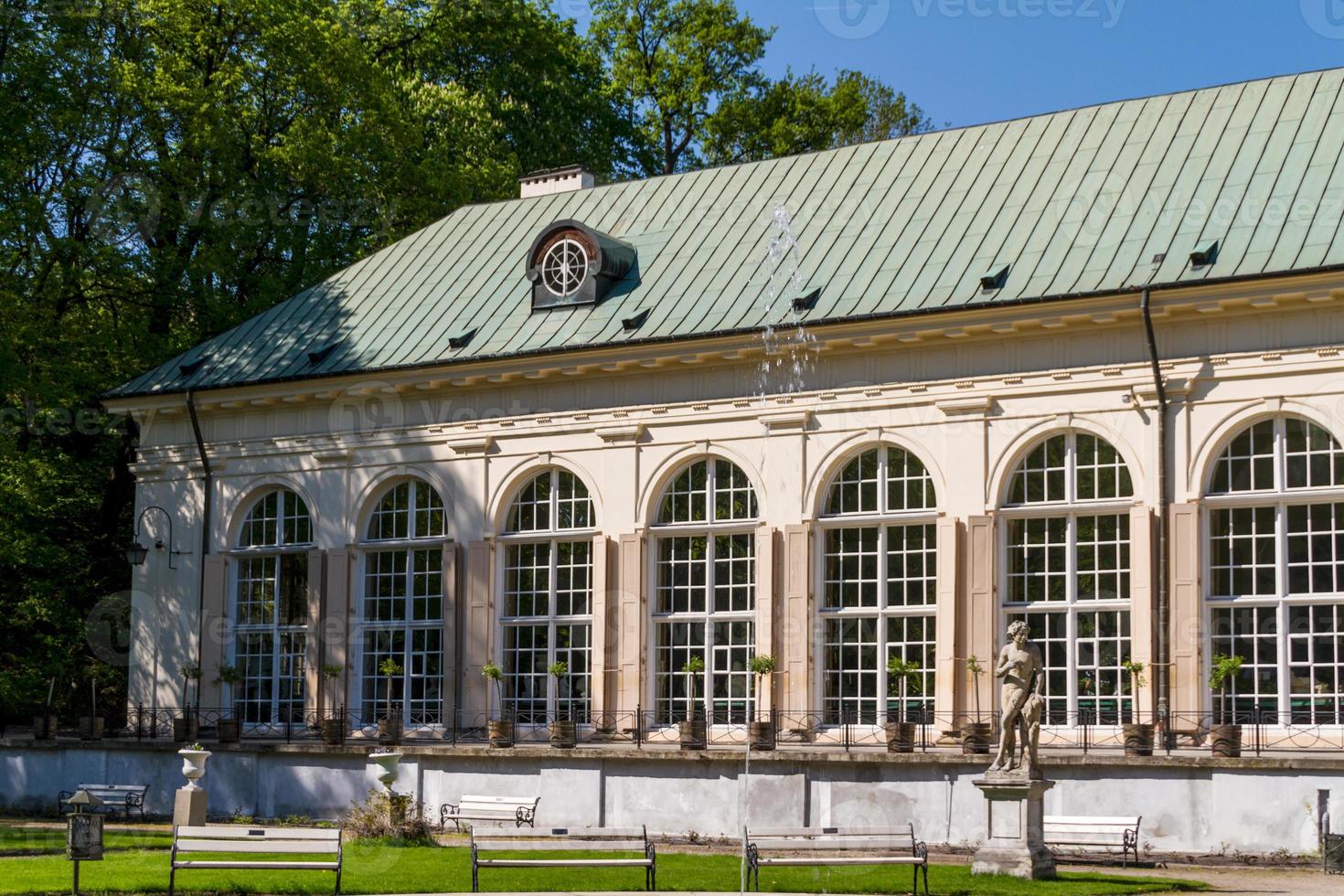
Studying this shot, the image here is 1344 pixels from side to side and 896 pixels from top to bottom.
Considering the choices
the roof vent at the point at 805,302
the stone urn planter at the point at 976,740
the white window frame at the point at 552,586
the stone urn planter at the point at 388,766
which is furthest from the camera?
the white window frame at the point at 552,586

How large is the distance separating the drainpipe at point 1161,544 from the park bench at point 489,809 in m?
9.37

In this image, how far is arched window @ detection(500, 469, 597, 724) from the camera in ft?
108

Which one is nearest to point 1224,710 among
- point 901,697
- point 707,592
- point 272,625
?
point 901,697

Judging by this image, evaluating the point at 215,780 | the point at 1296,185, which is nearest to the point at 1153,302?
the point at 1296,185

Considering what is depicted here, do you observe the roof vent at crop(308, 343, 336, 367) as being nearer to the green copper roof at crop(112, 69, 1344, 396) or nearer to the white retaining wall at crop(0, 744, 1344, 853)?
the green copper roof at crop(112, 69, 1344, 396)

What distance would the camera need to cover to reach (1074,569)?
2856cm

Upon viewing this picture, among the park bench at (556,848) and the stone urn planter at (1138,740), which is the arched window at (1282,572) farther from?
the park bench at (556,848)

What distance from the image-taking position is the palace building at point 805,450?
2738 centimetres

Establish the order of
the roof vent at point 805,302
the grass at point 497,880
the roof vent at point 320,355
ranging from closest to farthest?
the grass at point 497,880 < the roof vent at point 805,302 < the roof vent at point 320,355

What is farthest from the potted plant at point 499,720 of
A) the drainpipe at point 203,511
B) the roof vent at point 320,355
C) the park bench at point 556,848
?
the park bench at point 556,848

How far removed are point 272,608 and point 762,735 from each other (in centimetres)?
1158

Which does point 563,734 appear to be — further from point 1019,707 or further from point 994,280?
point 1019,707

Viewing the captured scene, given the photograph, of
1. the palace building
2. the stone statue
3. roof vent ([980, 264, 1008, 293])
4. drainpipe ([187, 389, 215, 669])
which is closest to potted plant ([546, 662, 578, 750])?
the palace building

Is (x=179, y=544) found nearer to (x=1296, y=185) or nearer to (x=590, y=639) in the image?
(x=590, y=639)
